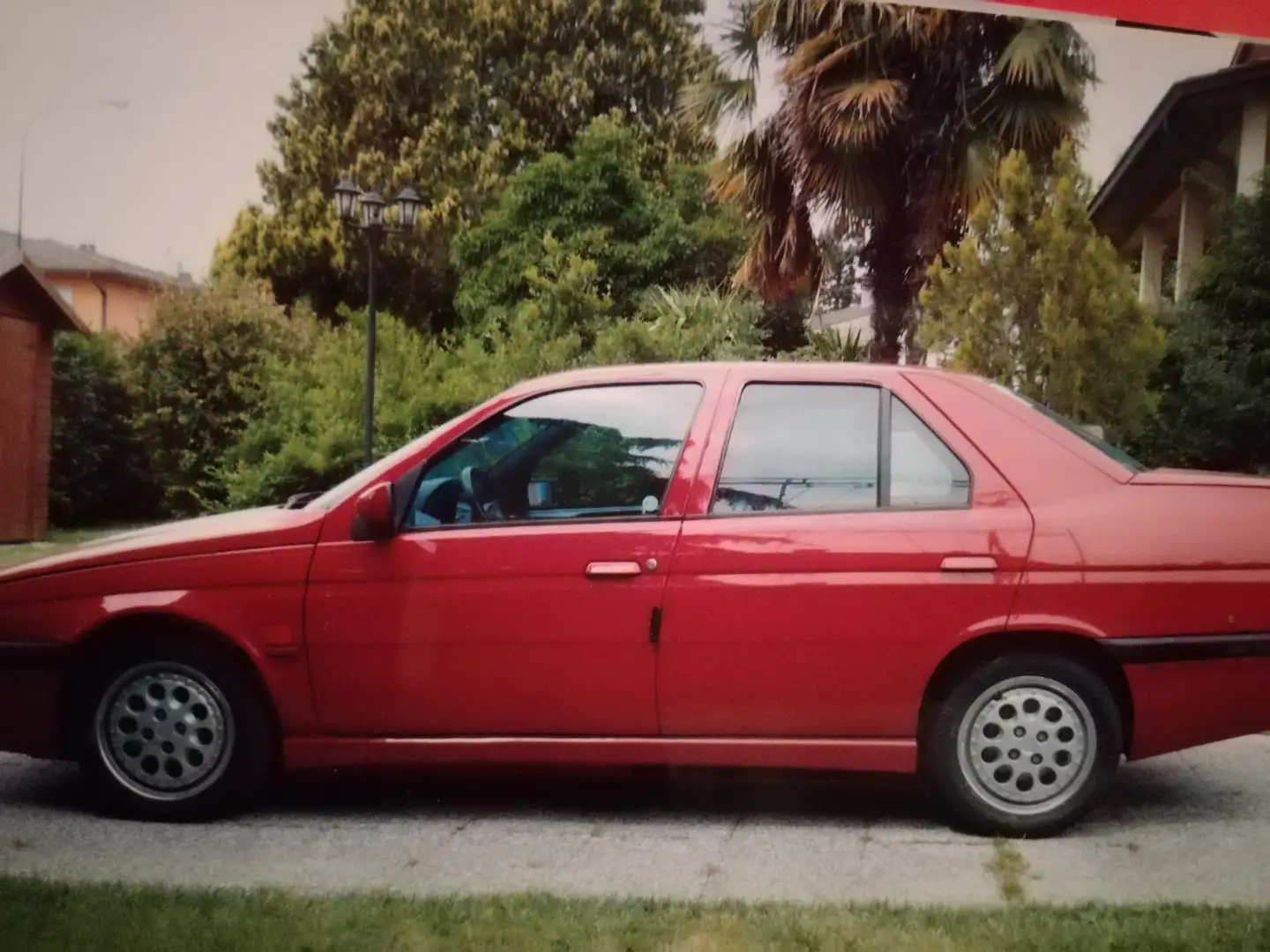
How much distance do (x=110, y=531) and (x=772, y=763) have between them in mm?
1932

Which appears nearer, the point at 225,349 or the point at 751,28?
the point at 225,349

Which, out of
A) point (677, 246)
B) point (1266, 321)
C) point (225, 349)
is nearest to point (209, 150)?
point (225, 349)

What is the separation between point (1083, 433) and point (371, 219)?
2107mm

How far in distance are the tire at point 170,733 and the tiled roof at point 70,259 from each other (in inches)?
39.7

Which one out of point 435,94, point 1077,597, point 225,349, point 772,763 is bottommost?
point 772,763

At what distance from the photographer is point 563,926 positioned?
8.52ft

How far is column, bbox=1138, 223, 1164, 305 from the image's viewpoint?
3.66m

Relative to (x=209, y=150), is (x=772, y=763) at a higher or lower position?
lower

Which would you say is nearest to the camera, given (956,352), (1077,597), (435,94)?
(1077,597)

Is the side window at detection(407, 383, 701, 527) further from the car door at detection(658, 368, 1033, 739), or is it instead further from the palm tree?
the palm tree

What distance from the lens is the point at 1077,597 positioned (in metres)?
3.18

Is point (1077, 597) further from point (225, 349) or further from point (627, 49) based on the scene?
point (225, 349)

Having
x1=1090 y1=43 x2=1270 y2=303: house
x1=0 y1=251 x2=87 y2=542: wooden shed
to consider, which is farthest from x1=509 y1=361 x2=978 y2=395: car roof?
x1=0 y1=251 x2=87 y2=542: wooden shed

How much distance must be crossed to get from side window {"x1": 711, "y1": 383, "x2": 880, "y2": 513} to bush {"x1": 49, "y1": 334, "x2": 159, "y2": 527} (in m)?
1.65
